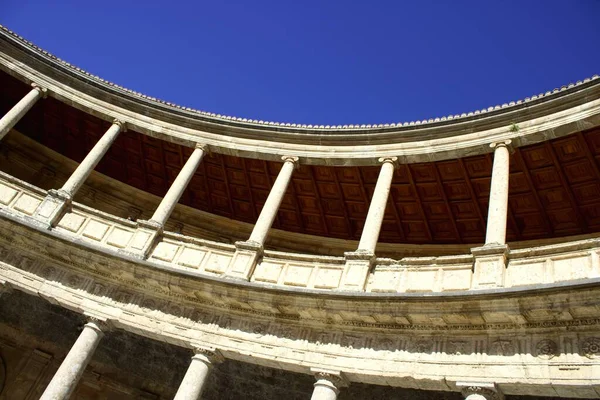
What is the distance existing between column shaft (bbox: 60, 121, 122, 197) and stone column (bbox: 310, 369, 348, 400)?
7.35 meters

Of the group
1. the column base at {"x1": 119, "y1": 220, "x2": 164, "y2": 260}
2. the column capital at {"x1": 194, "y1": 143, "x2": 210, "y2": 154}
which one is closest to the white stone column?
the column capital at {"x1": 194, "y1": 143, "x2": 210, "y2": 154}

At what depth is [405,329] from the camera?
9.34 metres

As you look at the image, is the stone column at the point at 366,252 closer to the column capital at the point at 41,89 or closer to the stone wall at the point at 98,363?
the stone wall at the point at 98,363

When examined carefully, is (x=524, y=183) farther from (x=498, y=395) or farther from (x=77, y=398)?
(x=77, y=398)

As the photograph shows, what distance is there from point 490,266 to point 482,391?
2140mm

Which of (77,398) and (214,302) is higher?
(214,302)

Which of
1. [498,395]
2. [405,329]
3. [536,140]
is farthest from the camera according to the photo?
[536,140]

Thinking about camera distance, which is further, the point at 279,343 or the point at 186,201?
the point at 186,201

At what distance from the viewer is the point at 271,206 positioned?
1294 centimetres

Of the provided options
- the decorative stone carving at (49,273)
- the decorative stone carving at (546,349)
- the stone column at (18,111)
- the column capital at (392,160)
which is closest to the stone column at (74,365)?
the decorative stone carving at (49,273)

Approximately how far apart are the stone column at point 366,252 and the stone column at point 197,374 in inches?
109

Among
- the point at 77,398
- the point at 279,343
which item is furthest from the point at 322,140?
the point at 77,398

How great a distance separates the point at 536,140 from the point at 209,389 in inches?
366

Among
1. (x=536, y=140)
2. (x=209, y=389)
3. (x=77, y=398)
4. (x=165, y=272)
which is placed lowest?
(x=77, y=398)
